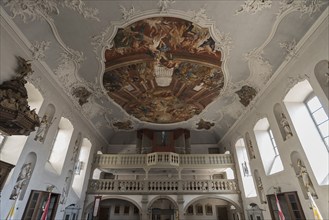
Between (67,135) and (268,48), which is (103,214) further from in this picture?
(268,48)

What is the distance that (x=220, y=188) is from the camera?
14438 mm

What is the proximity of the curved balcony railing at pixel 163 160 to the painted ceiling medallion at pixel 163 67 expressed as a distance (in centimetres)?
391

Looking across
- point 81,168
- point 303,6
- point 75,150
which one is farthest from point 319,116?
point 81,168

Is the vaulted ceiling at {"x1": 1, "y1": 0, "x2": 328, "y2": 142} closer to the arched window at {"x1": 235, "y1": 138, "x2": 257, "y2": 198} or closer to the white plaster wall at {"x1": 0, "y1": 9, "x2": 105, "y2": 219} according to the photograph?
the white plaster wall at {"x1": 0, "y1": 9, "x2": 105, "y2": 219}

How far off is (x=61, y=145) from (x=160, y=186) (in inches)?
301

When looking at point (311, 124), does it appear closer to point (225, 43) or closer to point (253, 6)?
point (225, 43)

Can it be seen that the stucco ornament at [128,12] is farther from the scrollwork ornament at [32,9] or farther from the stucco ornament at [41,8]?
the scrollwork ornament at [32,9]

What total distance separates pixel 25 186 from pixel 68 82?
543cm

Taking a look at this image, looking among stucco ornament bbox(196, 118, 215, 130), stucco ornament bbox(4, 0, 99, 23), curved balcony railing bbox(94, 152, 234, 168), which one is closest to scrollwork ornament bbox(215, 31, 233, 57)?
stucco ornament bbox(4, 0, 99, 23)

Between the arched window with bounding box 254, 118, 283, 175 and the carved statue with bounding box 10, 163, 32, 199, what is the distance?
12183 millimetres

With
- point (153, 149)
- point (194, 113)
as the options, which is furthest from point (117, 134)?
point (194, 113)

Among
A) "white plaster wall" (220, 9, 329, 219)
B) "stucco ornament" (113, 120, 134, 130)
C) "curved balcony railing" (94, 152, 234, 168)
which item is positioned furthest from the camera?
→ "stucco ornament" (113, 120, 134, 130)

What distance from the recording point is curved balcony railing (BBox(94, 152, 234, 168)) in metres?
15.1

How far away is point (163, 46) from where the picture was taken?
31.1ft
